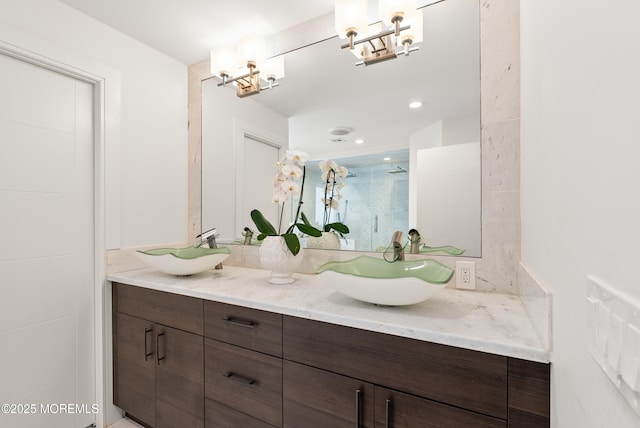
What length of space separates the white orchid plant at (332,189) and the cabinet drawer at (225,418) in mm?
970

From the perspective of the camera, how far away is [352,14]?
146 centimetres

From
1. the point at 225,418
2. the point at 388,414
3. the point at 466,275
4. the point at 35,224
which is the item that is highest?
the point at 35,224

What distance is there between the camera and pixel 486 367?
835 millimetres

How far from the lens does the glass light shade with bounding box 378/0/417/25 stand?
4.54 ft

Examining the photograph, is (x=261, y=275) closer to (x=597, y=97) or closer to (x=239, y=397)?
(x=239, y=397)

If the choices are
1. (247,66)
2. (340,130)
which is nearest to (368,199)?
(340,130)

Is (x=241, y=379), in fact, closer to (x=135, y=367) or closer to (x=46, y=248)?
(x=135, y=367)

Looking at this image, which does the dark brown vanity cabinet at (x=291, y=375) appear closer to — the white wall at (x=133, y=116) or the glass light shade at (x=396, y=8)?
the white wall at (x=133, y=116)

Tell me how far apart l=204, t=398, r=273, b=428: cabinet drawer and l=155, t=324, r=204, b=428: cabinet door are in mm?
47

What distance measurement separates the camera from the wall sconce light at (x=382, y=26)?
55.1 inches

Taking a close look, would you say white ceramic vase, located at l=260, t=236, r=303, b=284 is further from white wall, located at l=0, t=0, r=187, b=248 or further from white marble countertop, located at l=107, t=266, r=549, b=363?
white wall, located at l=0, t=0, r=187, b=248

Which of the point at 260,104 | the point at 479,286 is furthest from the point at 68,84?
the point at 479,286

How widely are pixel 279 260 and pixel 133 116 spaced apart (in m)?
1.38

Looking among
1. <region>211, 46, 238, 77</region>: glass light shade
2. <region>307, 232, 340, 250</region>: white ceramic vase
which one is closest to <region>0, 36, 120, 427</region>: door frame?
<region>211, 46, 238, 77</region>: glass light shade
